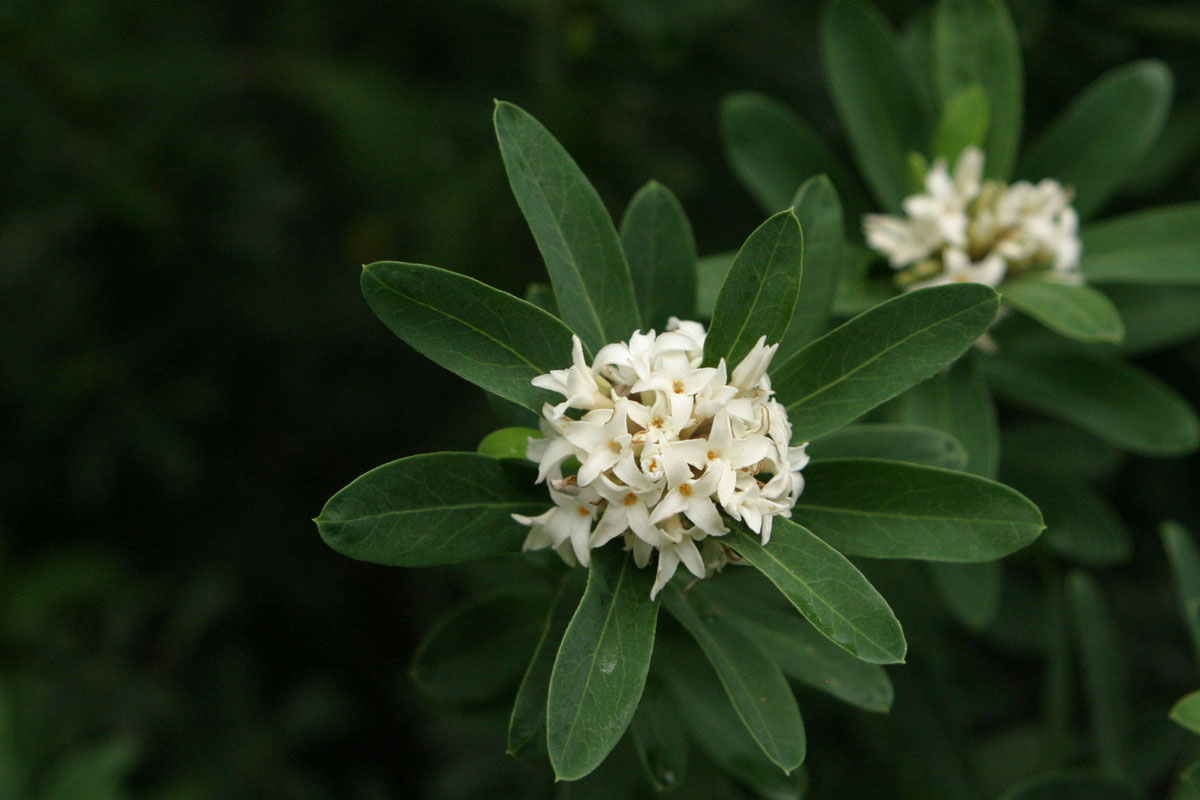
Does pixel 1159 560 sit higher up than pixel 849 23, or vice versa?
pixel 849 23

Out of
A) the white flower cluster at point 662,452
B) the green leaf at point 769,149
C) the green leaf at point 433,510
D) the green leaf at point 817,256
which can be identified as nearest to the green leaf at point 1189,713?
the white flower cluster at point 662,452

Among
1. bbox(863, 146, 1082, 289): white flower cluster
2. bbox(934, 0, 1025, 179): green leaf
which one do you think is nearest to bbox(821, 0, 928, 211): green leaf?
bbox(934, 0, 1025, 179): green leaf

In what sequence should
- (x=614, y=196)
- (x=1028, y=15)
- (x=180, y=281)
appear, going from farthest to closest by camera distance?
1. (x=180, y=281)
2. (x=614, y=196)
3. (x=1028, y=15)

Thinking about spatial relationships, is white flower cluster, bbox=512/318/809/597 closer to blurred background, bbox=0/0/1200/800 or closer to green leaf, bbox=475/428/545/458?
green leaf, bbox=475/428/545/458

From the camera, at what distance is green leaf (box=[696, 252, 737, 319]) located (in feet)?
6.98

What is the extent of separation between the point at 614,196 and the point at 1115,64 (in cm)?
189

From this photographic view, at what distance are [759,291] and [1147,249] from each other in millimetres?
1374

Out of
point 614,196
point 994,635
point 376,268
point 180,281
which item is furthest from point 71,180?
point 994,635

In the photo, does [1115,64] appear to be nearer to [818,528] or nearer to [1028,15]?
[1028,15]

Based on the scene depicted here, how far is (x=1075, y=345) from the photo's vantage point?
8.95 ft

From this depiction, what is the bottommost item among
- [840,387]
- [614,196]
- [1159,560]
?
[1159,560]

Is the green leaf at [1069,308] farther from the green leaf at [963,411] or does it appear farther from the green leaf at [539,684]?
the green leaf at [539,684]

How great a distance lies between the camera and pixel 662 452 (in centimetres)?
154

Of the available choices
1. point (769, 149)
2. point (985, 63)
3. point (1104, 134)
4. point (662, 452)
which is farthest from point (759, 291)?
point (1104, 134)
